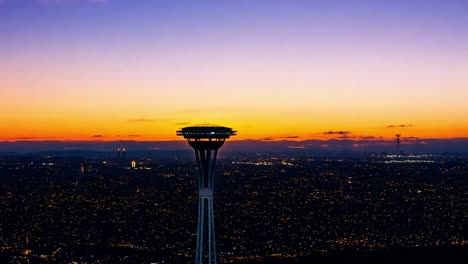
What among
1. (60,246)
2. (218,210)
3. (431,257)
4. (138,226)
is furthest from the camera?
(218,210)

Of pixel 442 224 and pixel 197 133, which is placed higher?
pixel 197 133

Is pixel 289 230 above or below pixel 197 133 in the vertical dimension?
below

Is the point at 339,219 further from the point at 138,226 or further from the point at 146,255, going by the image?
the point at 146,255

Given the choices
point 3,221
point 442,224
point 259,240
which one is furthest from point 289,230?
point 3,221

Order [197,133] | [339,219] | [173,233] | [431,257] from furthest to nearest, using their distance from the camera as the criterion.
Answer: [339,219] < [173,233] < [431,257] < [197,133]

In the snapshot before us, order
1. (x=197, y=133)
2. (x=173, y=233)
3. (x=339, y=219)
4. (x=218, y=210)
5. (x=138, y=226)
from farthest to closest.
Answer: (x=218, y=210) < (x=339, y=219) < (x=138, y=226) < (x=173, y=233) < (x=197, y=133)

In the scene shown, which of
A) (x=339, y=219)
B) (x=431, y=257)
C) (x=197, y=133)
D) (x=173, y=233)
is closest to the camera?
(x=197, y=133)

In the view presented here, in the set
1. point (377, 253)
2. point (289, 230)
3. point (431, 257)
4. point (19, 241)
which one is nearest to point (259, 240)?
point (289, 230)

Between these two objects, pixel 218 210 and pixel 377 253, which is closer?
pixel 377 253

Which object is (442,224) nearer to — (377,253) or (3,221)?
(377,253)
